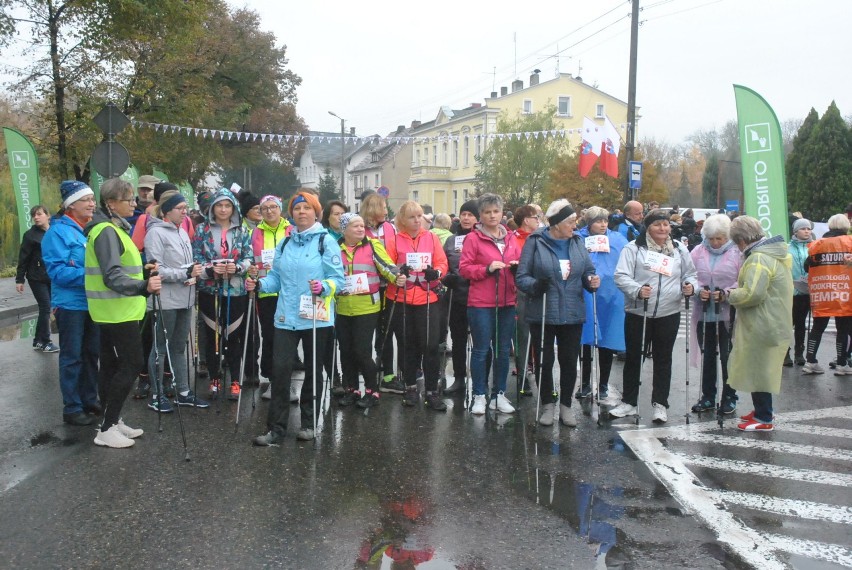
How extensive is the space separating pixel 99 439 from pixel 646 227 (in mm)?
5187

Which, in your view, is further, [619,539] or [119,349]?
[119,349]

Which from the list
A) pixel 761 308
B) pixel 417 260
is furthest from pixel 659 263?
pixel 417 260

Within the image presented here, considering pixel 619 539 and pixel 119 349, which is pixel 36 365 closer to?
pixel 119 349

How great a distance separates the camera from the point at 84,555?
4.23m

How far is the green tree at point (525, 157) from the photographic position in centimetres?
4181

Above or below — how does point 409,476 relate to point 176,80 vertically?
below

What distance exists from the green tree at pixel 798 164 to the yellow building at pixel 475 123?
15399 millimetres

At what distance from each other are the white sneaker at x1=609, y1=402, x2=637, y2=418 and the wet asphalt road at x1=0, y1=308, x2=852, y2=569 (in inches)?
6.5

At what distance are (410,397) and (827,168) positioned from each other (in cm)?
3906

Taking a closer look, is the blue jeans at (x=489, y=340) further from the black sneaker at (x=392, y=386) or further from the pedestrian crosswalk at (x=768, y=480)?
the pedestrian crosswalk at (x=768, y=480)

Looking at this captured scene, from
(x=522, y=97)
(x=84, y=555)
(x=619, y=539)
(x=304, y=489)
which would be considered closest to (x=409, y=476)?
(x=304, y=489)

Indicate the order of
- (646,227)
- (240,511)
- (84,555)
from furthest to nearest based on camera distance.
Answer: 1. (646,227)
2. (240,511)
3. (84,555)

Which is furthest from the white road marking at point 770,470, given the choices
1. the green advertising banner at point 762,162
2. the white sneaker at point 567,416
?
the green advertising banner at point 762,162

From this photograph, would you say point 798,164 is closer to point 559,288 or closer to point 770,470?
point 559,288
